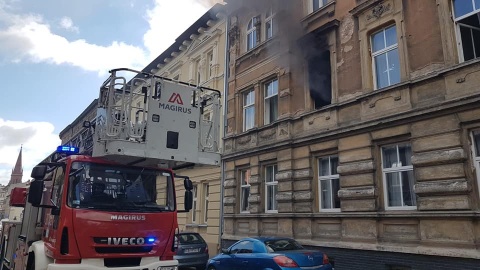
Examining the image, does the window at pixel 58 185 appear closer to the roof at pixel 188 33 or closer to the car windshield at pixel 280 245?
the car windshield at pixel 280 245

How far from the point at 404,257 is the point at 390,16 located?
20.8 feet

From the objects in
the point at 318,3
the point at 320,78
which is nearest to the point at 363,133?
the point at 320,78

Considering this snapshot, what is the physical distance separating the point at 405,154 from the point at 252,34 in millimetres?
9036

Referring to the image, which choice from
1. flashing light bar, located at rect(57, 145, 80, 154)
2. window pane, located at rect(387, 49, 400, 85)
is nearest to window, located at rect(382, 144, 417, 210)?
window pane, located at rect(387, 49, 400, 85)

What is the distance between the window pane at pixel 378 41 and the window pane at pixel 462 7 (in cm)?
203

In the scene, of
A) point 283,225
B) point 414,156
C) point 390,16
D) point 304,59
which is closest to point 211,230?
point 283,225

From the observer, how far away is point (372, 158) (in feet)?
32.0

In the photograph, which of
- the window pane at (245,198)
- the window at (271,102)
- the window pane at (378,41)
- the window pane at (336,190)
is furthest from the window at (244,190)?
the window pane at (378,41)

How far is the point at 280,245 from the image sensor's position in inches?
313

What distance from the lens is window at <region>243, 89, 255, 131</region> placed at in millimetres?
15159

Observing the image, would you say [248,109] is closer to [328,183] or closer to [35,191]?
[328,183]

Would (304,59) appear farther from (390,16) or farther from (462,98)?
(462,98)

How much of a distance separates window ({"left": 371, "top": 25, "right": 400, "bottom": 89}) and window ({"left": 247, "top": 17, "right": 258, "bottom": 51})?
237 inches

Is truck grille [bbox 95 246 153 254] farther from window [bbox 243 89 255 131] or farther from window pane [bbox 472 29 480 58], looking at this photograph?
window [bbox 243 89 255 131]
